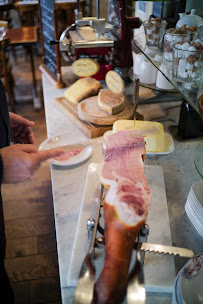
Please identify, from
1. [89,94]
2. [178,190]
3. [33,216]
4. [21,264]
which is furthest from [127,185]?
[33,216]

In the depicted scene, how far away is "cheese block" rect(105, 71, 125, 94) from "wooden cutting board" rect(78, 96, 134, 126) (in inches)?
3.5

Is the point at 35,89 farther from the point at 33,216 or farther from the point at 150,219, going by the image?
the point at 150,219

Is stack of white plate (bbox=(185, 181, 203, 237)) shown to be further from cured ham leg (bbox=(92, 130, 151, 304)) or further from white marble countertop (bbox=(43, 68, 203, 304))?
cured ham leg (bbox=(92, 130, 151, 304))

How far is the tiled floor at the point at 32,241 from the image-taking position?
1.58 metres

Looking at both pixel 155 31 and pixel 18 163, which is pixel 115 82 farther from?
pixel 18 163

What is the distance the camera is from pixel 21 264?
1711mm

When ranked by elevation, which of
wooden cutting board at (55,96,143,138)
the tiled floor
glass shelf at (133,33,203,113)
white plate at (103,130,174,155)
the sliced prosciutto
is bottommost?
the tiled floor

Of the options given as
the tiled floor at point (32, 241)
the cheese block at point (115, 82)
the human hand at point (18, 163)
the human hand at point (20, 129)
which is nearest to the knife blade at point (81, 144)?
the human hand at point (20, 129)

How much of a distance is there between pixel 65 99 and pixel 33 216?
806mm

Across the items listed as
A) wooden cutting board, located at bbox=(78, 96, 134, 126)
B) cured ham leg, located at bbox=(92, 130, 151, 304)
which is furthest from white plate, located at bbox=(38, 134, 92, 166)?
cured ham leg, located at bbox=(92, 130, 151, 304)

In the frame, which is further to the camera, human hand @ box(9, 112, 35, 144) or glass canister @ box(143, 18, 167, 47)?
Result: glass canister @ box(143, 18, 167, 47)

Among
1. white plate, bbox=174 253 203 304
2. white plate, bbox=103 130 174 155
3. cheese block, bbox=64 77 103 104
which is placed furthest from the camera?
cheese block, bbox=64 77 103 104

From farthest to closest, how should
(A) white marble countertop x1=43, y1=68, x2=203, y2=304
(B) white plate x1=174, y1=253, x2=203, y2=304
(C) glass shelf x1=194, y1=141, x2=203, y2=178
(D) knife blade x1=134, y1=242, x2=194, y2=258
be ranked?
(C) glass shelf x1=194, y1=141, x2=203, y2=178
(A) white marble countertop x1=43, y1=68, x2=203, y2=304
(D) knife blade x1=134, y1=242, x2=194, y2=258
(B) white plate x1=174, y1=253, x2=203, y2=304

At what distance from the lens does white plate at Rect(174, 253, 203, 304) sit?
68cm
